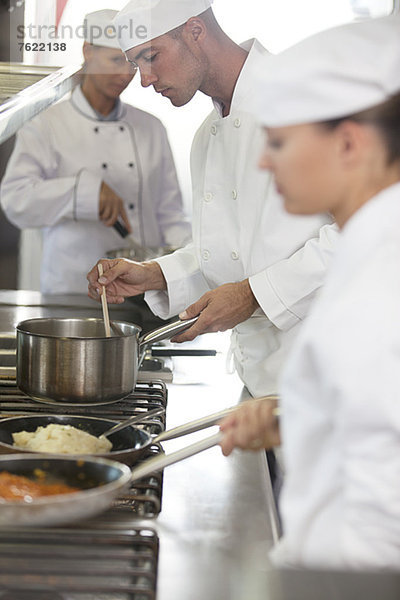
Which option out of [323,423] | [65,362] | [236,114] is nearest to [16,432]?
[65,362]

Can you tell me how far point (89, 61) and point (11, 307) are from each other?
48.5 inches

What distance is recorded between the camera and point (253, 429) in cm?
86

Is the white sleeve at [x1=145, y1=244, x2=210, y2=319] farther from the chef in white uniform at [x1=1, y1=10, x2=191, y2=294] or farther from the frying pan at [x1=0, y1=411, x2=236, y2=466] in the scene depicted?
the chef in white uniform at [x1=1, y1=10, x2=191, y2=294]

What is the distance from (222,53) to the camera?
5.73 ft

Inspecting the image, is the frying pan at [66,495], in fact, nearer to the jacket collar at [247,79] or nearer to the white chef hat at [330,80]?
the white chef hat at [330,80]

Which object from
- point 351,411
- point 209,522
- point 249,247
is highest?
point 249,247

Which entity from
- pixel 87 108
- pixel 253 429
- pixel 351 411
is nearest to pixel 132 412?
pixel 253 429

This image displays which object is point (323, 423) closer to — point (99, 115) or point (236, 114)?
point (236, 114)

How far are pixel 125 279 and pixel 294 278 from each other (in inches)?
17.0

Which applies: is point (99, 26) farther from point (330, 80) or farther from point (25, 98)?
point (330, 80)

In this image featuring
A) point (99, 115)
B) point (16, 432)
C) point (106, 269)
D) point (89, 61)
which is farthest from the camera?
point (99, 115)

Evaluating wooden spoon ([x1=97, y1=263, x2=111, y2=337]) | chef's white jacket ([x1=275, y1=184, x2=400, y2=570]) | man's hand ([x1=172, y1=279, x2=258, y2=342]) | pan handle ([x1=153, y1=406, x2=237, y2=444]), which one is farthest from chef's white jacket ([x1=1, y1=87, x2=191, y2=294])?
chef's white jacket ([x1=275, y1=184, x2=400, y2=570])

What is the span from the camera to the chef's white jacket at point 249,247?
1.60 meters

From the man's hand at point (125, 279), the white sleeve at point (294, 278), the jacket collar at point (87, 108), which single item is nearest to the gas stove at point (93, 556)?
the white sleeve at point (294, 278)
